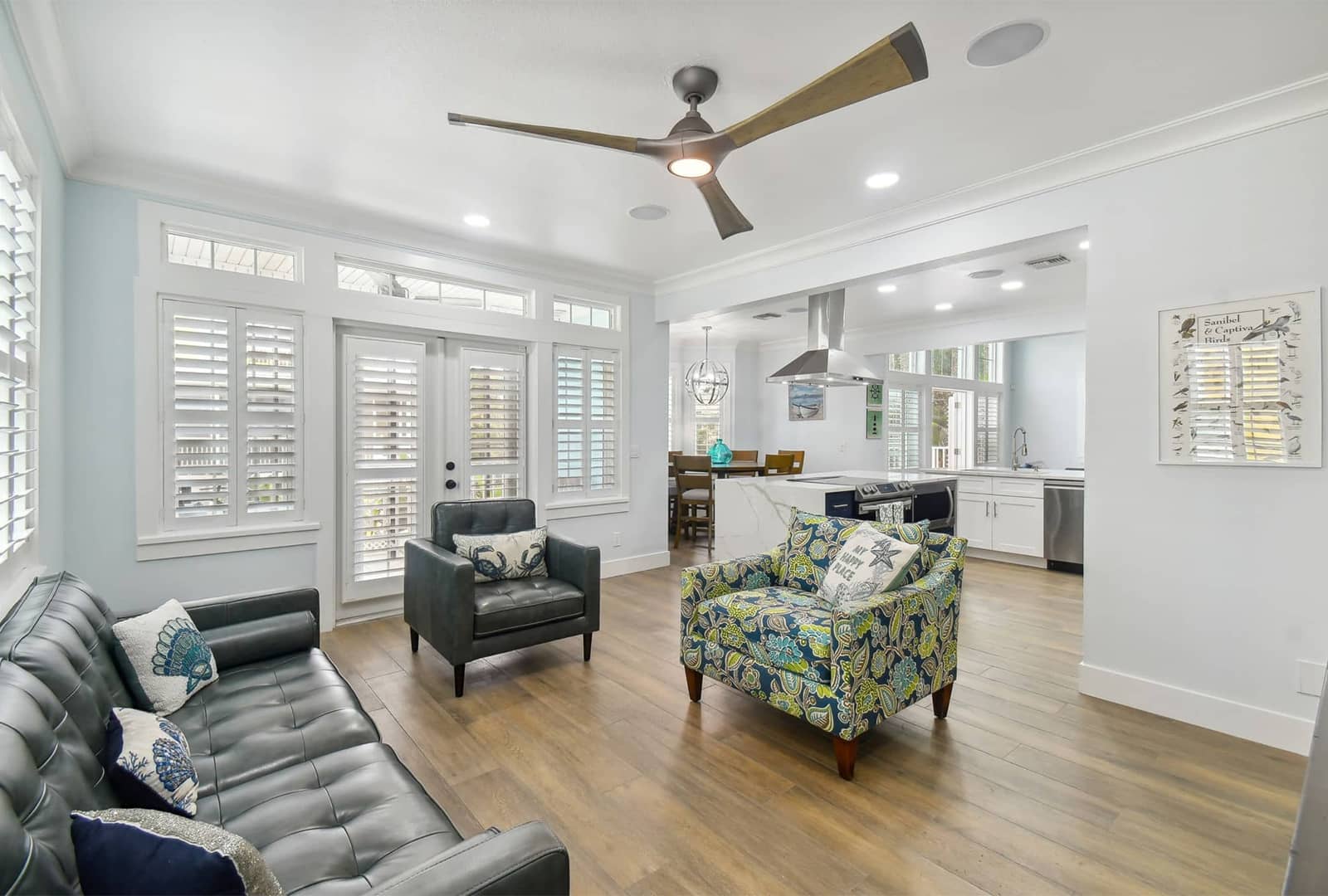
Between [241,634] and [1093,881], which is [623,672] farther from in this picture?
[1093,881]

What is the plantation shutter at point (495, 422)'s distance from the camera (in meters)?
4.73

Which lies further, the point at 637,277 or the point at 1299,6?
the point at 637,277

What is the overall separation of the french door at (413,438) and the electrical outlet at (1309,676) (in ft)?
14.9

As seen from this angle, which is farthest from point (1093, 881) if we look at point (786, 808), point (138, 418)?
point (138, 418)

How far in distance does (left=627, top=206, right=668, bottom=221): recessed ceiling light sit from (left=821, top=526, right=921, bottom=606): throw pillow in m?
2.29

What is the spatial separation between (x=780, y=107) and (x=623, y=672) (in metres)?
2.71

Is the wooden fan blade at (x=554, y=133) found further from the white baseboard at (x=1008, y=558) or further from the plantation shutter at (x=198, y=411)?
the white baseboard at (x=1008, y=558)

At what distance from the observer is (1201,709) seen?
108 inches

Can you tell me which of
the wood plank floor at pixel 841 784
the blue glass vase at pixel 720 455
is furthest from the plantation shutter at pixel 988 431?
the wood plank floor at pixel 841 784

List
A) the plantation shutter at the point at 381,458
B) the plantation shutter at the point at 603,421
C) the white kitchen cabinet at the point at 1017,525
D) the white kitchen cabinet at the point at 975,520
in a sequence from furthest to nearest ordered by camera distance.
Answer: the white kitchen cabinet at the point at 975,520 < the white kitchen cabinet at the point at 1017,525 < the plantation shutter at the point at 603,421 < the plantation shutter at the point at 381,458

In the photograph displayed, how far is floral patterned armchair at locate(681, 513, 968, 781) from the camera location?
7.41ft

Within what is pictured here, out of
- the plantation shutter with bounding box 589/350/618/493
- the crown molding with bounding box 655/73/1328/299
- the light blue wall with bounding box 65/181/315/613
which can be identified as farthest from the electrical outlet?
the light blue wall with bounding box 65/181/315/613

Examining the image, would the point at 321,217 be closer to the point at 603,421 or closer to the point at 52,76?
the point at 52,76

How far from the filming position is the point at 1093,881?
1782 millimetres
